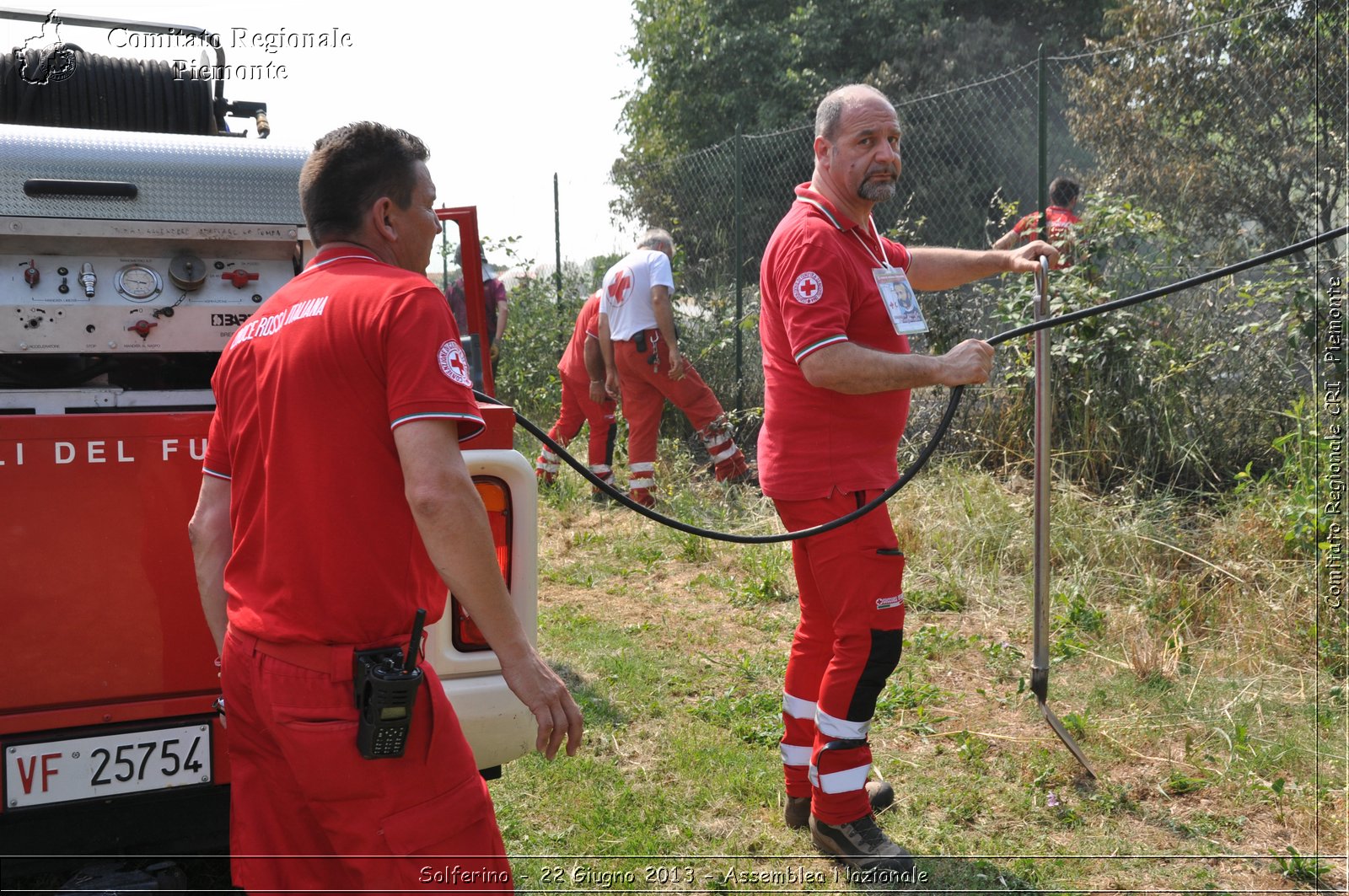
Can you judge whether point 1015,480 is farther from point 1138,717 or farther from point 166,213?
point 166,213

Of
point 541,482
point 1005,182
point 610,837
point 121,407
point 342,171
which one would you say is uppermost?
point 1005,182

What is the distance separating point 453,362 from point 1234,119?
5670 mm

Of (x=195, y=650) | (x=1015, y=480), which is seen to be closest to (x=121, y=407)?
(x=195, y=650)

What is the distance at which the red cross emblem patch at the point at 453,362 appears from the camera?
1.94 metres

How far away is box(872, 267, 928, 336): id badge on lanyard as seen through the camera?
10.7ft

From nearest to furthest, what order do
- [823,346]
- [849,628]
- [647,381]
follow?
[823,346], [849,628], [647,381]

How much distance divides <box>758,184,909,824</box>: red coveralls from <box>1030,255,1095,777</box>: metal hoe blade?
790 millimetres

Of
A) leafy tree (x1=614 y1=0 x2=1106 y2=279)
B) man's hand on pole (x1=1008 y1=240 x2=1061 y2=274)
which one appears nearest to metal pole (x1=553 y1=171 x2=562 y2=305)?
leafy tree (x1=614 y1=0 x2=1106 y2=279)

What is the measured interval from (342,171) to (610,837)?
2.25m

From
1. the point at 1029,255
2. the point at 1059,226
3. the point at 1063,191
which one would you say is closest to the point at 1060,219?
the point at 1059,226

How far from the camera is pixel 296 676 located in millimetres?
1996

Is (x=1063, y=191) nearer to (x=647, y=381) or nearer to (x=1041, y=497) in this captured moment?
(x=647, y=381)

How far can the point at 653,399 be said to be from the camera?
26.8 ft

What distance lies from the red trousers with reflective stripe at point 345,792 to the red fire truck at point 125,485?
2.38 ft
